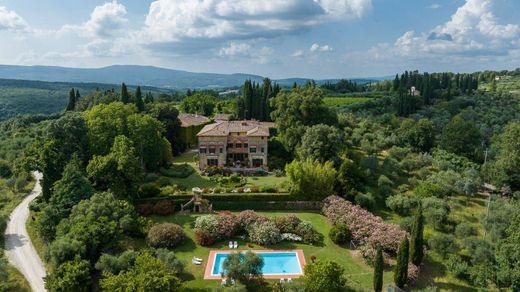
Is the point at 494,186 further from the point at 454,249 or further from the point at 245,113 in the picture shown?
the point at 245,113

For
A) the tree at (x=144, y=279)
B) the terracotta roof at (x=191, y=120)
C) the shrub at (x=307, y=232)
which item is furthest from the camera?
the terracotta roof at (x=191, y=120)

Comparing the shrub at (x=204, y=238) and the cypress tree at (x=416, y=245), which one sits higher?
the cypress tree at (x=416, y=245)

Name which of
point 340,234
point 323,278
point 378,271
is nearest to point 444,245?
point 340,234

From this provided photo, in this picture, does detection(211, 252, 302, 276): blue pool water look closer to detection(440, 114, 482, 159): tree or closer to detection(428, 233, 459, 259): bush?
detection(428, 233, 459, 259): bush

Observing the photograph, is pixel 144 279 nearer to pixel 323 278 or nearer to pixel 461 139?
pixel 323 278

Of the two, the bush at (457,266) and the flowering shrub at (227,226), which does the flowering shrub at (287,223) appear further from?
the bush at (457,266)

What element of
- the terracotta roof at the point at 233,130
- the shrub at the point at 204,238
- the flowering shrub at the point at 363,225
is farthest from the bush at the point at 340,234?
the terracotta roof at the point at 233,130

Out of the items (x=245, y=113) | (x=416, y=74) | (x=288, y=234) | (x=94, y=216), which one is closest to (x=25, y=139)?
(x=245, y=113)
